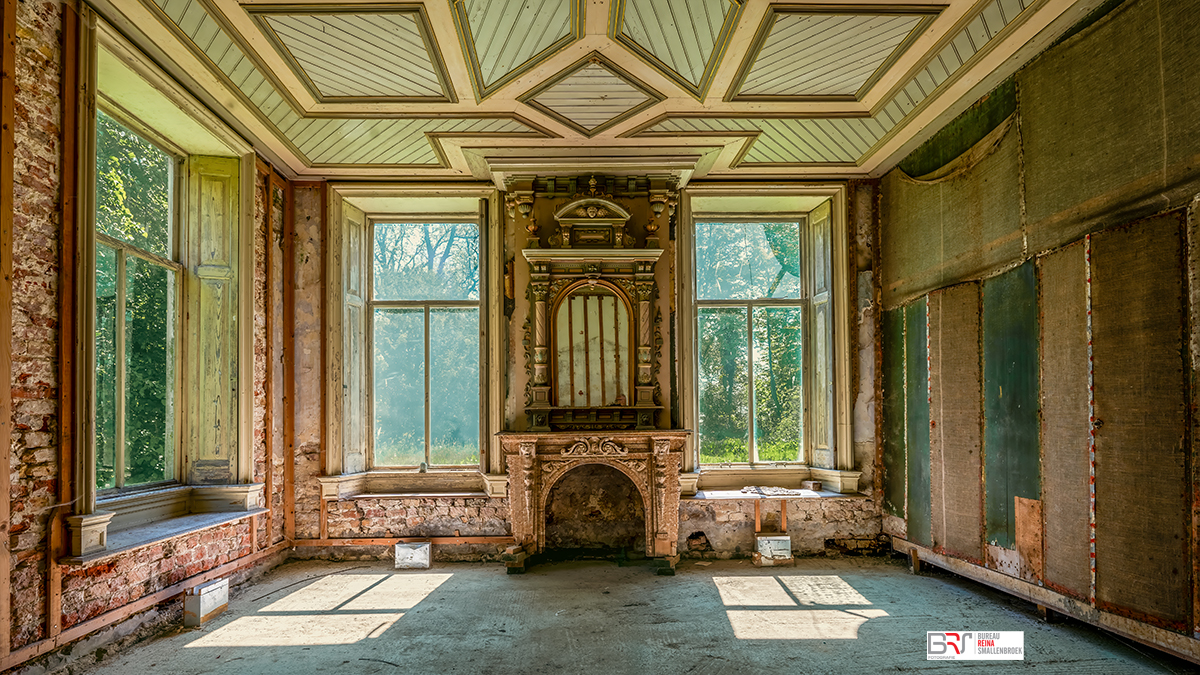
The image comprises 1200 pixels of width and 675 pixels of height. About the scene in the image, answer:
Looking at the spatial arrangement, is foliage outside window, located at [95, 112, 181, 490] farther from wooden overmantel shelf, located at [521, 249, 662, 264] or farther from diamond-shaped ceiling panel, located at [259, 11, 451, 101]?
wooden overmantel shelf, located at [521, 249, 662, 264]

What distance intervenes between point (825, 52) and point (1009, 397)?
2.45 metres

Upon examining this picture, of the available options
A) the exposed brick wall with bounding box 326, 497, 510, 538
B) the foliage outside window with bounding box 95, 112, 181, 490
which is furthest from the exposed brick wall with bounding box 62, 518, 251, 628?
the exposed brick wall with bounding box 326, 497, 510, 538

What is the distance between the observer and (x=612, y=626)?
12.0ft

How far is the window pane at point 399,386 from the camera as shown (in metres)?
5.73

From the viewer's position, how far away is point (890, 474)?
5219 millimetres

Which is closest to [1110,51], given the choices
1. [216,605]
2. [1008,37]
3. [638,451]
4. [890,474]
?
[1008,37]

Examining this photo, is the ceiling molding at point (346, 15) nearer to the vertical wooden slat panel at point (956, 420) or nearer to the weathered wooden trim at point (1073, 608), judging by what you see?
the vertical wooden slat panel at point (956, 420)

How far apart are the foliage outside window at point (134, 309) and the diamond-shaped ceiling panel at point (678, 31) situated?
10.7ft

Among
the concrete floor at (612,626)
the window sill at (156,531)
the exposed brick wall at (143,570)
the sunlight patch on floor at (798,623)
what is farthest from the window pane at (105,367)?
the sunlight patch on floor at (798,623)

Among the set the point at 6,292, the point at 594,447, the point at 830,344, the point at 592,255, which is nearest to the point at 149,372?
the point at 6,292

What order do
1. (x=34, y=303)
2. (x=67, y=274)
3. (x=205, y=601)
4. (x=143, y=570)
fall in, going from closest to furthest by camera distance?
(x=34, y=303), (x=67, y=274), (x=143, y=570), (x=205, y=601)

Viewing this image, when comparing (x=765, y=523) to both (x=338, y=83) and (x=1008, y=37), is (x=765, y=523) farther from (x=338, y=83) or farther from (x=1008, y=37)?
(x=338, y=83)

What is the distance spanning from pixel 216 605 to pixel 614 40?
4.32m

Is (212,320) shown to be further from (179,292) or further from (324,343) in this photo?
(324,343)
